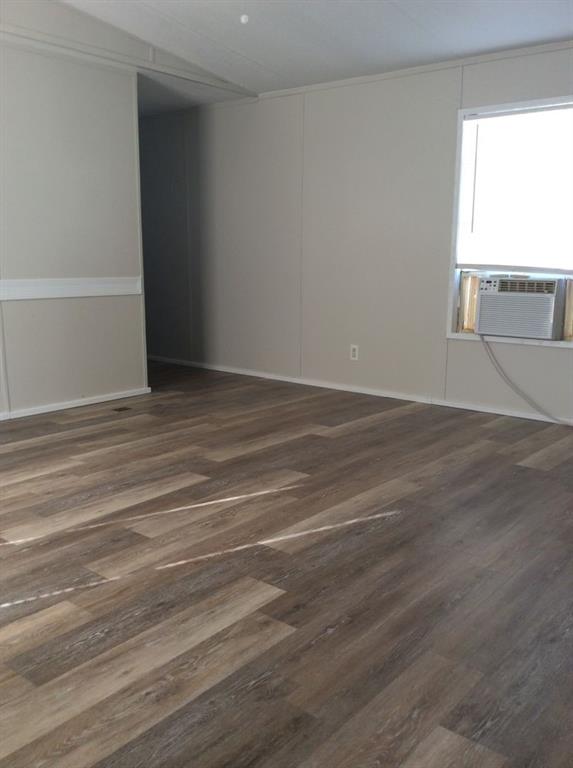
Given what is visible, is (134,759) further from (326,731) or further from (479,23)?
(479,23)

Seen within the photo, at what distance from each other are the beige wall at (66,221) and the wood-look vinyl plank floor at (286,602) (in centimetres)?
89

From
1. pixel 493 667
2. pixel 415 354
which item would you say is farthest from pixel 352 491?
pixel 415 354

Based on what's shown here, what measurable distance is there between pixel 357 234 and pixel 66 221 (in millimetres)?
2127

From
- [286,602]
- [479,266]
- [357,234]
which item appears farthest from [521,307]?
[286,602]

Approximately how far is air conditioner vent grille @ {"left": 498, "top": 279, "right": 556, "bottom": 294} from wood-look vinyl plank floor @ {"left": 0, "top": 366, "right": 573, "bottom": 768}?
1056mm

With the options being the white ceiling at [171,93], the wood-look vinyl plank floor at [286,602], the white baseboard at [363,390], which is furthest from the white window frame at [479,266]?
the white ceiling at [171,93]

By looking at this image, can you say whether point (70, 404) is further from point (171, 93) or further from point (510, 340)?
point (510, 340)

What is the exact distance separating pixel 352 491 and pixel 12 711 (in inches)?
71.9

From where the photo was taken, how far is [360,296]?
209 inches

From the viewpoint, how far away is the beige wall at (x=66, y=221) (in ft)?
14.2

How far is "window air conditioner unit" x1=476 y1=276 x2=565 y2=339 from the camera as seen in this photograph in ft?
14.4

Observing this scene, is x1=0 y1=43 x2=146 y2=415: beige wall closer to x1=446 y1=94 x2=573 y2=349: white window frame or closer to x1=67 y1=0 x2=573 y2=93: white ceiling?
x1=67 y1=0 x2=573 y2=93: white ceiling

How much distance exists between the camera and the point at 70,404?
15.9 ft

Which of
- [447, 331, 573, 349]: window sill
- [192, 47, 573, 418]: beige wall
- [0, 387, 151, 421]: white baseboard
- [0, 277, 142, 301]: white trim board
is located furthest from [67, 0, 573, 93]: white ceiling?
[0, 387, 151, 421]: white baseboard
